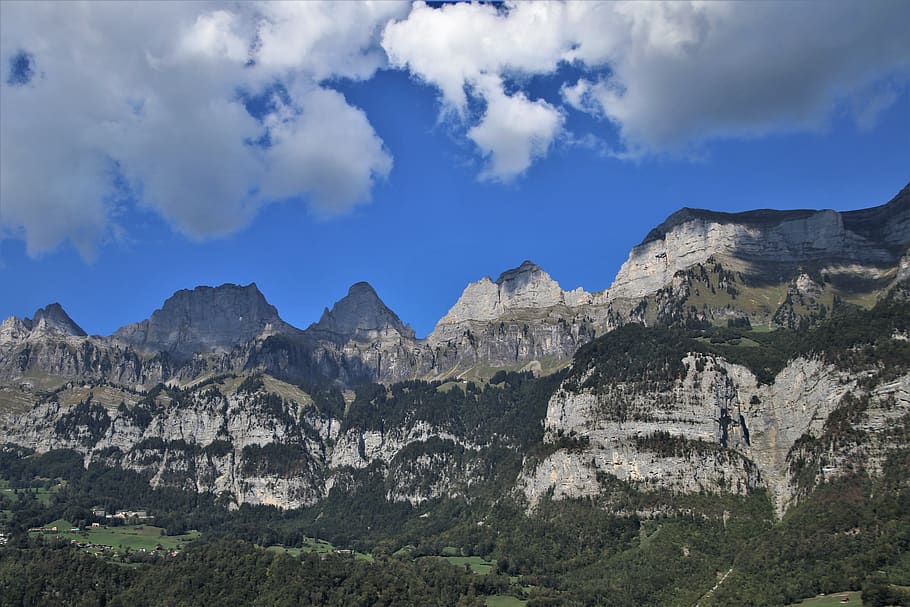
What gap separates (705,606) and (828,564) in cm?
2811

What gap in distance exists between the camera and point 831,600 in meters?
178

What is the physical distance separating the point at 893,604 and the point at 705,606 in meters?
42.4

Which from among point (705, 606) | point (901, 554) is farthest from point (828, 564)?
point (705, 606)

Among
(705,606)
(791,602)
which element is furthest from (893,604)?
(705,606)

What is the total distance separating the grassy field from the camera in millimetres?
172750

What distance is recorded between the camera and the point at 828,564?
197m

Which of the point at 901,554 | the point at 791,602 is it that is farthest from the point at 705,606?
the point at 901,554

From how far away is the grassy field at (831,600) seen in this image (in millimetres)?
172750

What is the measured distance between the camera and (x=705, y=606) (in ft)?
645

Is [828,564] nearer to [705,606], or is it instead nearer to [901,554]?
[901,554]

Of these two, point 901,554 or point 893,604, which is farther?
point 901,554

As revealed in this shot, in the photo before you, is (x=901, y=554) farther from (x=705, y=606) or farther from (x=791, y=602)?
(x=705, y=606)

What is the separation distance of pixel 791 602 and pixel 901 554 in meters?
25.8

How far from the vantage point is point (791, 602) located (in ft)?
612
